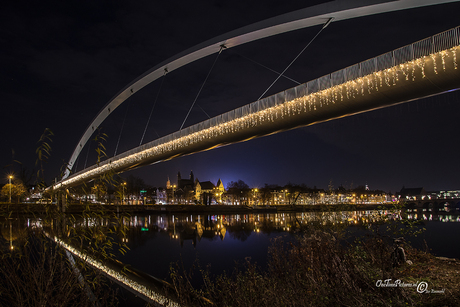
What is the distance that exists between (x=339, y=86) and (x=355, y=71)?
2.76 feet

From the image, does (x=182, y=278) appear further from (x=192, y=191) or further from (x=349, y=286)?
(x=192, y=191)

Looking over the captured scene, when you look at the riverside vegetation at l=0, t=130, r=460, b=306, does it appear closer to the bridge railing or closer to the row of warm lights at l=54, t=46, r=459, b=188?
the row of warm lights at l=54, t=46, r=459, b=188

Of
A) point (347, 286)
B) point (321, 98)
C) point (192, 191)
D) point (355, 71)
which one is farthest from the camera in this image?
point (192, 191)

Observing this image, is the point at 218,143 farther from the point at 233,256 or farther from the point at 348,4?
the point at 348,4

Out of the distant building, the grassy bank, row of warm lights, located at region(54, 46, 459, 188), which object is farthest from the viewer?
the distant building

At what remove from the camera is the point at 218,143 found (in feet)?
63.7

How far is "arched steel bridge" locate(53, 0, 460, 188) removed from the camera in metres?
8.70

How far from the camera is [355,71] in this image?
36.1ft

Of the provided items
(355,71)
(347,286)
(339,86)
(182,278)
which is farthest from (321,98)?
(182,278)

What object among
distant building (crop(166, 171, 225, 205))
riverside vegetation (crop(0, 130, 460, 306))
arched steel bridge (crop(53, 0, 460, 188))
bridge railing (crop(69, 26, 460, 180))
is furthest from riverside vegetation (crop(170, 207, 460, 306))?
distant building (crop(166, 171, 225, 205))

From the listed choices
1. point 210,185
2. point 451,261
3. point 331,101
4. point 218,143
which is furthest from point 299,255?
point 210,185

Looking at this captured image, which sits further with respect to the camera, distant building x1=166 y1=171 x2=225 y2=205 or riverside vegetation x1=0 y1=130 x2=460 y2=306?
distant building x1=166 y1=171 x2=225 y2=205

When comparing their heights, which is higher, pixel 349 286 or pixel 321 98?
pixel 321 98

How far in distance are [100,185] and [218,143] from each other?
14430 millimetres
